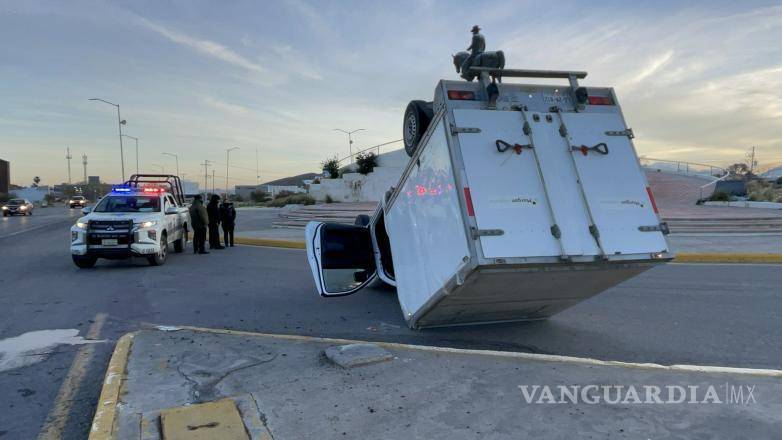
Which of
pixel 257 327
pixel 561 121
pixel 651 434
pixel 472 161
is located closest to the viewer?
pixel 651 434

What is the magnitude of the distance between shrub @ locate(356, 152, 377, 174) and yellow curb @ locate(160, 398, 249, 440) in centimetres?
4058

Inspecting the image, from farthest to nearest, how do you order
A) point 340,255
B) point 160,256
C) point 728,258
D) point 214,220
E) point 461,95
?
point 214,220 < point 728,258 < point 160,256 < point 340,255 < point 461,95

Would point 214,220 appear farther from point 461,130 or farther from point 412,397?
point 412,397

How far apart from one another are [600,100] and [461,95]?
5.14ft

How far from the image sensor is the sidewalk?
3.53 meters

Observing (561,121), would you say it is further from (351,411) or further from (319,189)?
(319,189)

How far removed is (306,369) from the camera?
465 cm

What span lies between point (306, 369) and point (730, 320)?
18.4ft

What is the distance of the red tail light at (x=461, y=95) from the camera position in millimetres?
5340

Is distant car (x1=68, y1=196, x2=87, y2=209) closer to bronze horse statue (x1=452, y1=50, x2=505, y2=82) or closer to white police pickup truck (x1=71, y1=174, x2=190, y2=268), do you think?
white police pickup truck (x1=71, y1=174, x2=190, y2=268)

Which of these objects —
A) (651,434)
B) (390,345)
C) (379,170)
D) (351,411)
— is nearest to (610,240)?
(651,434)

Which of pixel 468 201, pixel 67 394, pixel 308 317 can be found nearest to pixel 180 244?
pixel 308 317

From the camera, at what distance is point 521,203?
493cm

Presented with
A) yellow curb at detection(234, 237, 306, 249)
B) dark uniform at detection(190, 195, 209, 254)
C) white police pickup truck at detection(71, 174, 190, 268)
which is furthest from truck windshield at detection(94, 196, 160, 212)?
yellow curb at detection(234, 237, 306, 249)
